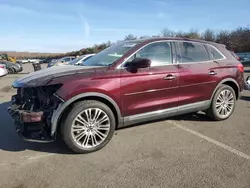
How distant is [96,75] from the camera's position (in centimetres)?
370

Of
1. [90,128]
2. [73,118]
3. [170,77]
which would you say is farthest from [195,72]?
[73,118]

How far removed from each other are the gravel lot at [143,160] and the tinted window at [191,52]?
1.37 meters

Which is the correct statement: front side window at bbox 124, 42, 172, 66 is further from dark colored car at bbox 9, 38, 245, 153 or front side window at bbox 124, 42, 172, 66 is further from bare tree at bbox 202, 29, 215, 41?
bare tree at bbox 202, 29, 215, 41

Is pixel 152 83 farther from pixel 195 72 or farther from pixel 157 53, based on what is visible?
pixel 195 72

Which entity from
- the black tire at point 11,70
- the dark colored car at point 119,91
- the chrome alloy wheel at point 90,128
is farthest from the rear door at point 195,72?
the black tire at point 11,70

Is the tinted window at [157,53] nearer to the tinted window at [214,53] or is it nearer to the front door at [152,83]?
the front door at [152,83]

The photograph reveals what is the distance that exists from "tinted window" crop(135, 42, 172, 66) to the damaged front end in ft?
5.29

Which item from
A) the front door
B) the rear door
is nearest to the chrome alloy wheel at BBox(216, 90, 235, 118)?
the rear door

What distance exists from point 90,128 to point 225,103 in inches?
123

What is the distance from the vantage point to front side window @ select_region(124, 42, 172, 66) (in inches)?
166

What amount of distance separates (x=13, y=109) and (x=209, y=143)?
10.7ft

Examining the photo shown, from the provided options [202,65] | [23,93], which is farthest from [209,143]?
[23,93]

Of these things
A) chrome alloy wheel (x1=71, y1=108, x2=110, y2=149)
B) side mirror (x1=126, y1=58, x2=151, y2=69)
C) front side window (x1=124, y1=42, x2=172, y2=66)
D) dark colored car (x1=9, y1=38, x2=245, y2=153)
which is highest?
front side window (x1=124, y1=42, x2=172, y2=66)

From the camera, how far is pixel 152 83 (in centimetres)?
410
